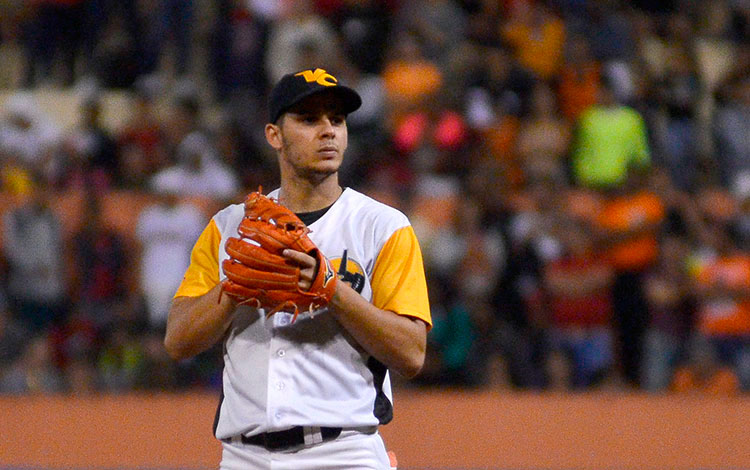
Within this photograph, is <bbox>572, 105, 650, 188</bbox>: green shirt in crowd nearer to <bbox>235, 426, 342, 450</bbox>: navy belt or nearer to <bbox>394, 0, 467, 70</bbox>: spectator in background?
<bbox>394, 0, 467, 70</bbox>: spectator in background

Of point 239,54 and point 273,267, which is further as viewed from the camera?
point 239,54

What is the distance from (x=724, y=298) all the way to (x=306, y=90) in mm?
4821

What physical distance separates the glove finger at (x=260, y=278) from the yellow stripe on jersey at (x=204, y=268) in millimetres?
409

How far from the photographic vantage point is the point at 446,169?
809 centimetres

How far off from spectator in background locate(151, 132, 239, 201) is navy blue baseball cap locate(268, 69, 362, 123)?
4.98 m

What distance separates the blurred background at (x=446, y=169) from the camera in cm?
704

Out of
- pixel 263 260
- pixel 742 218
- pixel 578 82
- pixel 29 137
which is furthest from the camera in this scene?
pixel 29 137

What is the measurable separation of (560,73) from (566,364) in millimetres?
2827

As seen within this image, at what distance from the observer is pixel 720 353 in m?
6.87

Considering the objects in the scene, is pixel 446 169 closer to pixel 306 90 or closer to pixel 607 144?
pixel 607 144

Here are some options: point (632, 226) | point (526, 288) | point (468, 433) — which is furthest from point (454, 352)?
point (632, 226)

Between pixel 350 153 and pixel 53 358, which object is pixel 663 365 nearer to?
pixel 350 153

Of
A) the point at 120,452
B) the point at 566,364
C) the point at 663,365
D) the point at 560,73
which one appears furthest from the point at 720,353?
the point at 120,452

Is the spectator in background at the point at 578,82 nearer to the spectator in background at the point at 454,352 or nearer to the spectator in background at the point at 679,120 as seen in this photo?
the spectator in background at the point at 679,120
